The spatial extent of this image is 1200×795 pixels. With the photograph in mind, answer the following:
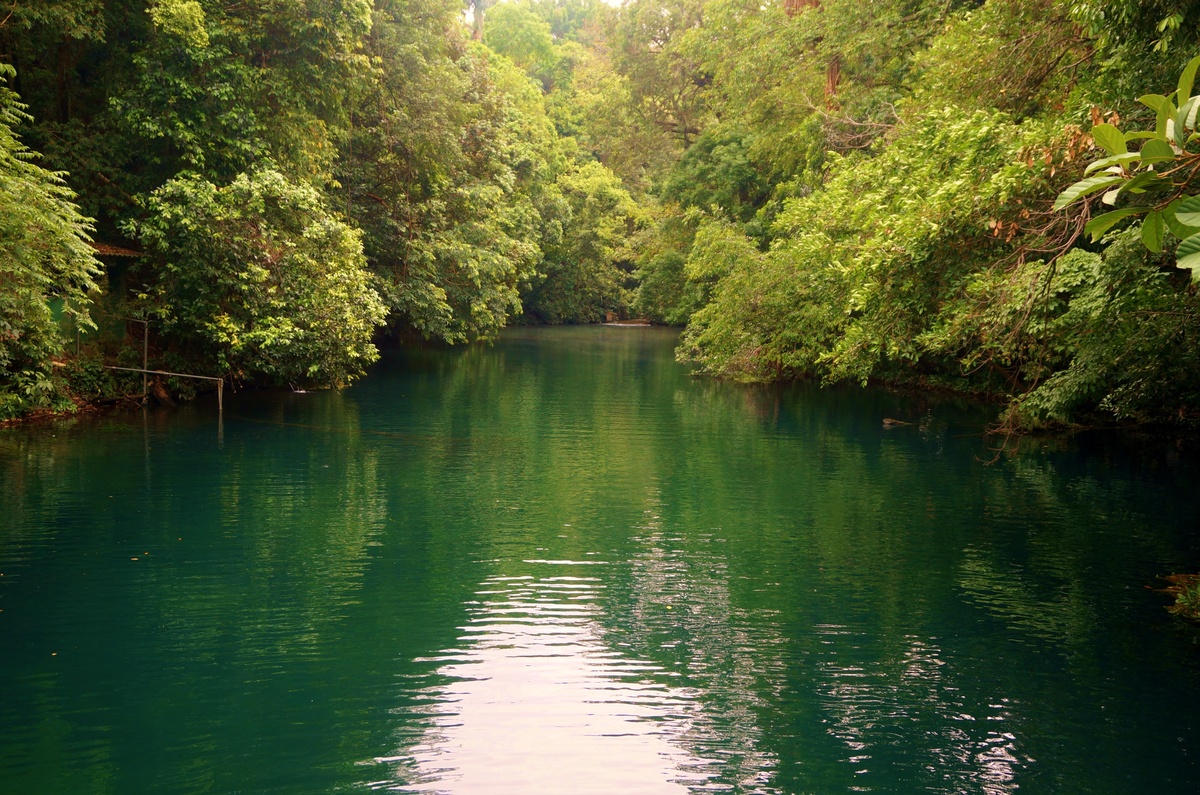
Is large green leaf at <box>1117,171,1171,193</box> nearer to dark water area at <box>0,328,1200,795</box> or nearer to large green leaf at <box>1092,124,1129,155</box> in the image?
large green leaf at <box>1092,124,1129,155</box>

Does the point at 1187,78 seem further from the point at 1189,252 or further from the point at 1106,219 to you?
the point at 1189,252

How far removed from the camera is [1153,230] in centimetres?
368

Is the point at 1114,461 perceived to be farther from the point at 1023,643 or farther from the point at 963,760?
the point at 963,760

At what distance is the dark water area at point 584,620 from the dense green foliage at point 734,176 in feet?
7.70

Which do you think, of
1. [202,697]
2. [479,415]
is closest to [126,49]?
[479,415]

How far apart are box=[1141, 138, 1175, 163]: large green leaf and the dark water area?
3970 millimetres

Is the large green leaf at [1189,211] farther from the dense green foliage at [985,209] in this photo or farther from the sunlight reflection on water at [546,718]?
the sunlight reflection on water at [546,718]

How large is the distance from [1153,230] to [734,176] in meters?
35.0

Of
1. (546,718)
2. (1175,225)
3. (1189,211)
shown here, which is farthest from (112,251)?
(1189,211)

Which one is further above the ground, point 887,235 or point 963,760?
point 887,235

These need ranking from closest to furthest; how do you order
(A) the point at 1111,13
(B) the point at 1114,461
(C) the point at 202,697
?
(C) the point at 202,697
(A) the point at 1111,13
(B) the point at 1114,461

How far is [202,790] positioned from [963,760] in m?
4.56

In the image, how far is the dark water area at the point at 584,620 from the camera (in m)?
6.21

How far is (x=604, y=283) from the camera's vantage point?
60.3 meters
